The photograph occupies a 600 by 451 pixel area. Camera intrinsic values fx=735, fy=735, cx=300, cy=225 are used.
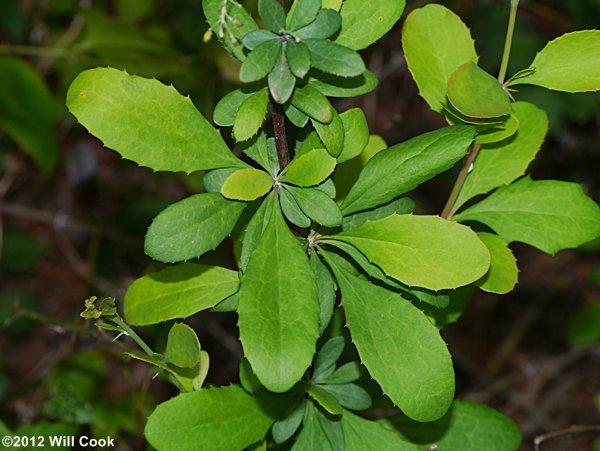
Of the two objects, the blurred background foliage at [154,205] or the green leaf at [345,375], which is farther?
the blurred background foliage at [154,205]

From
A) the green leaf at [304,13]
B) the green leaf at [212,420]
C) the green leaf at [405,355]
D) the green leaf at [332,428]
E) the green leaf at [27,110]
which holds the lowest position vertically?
the green leaf at [27,110]

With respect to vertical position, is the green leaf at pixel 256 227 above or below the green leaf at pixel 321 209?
below

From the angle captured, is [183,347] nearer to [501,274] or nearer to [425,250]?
[425,250]

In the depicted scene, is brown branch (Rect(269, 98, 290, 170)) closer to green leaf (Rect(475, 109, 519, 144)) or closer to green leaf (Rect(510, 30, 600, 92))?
green leaf (Rect(475, 109, 519, 144))

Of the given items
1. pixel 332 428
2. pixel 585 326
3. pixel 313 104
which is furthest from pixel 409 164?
pixel 585 326

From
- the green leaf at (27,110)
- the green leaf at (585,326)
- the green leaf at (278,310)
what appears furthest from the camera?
the green leaf at (585,326)

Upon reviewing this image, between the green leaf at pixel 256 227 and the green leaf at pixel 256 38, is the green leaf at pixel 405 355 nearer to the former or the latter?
the green leaf at pixel 256 227

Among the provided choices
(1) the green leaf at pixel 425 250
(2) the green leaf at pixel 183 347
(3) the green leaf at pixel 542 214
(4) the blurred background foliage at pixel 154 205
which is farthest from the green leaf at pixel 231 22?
(4) the blurred background foliage at pixel 154 205

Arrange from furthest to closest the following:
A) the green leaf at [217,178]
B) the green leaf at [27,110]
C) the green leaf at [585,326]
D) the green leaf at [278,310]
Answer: the green leaf at [585,326] → the green leaf at [27,110] → the green leaf at [217,178] → the green leaf at [278,310]
